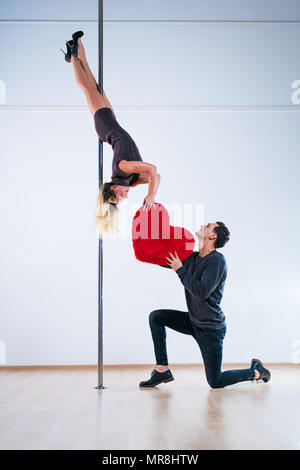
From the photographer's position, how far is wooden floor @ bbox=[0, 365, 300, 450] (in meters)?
2.23

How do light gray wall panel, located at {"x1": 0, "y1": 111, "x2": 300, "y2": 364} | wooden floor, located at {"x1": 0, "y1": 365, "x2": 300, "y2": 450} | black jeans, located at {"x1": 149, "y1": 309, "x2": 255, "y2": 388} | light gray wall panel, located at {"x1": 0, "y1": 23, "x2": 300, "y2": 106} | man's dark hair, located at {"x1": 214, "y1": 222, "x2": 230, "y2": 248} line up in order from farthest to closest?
light gray wall panel, located at {"x1": 0, "y1": 23, "x2": 300, "y2": 106}, light gray wall panel, located at {"x1": 0, "y1": 111, "x2": 300, "y2": 364}, man's dark hair, located at {"x1": 214, "y1": 222, "x2": 230, "y2": 248}, black jeans, located at {"x1": 149, "y1": 309, "x2": 255, "y2": 388}, wooden floor, located at {"x1": 0, "y1": 365, "x2": 300, "y2": 450}

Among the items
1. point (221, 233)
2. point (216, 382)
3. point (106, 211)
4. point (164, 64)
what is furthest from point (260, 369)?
point (164, 64)

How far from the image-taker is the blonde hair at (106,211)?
11.1 feet

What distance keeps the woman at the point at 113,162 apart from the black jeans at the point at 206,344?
840 mm

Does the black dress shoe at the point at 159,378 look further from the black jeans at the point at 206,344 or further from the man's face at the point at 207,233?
the man's face at the point at 207,233

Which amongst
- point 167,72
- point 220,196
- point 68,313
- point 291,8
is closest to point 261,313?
point 220,196

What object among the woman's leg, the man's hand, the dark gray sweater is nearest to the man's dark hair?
the dark gray sweater

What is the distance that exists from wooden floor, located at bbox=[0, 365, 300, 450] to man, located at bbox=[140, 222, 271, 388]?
105 mm

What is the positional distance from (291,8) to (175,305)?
335 centimetres

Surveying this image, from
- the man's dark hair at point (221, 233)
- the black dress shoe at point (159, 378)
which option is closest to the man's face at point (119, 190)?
the man's dark hair at point (221, 233)

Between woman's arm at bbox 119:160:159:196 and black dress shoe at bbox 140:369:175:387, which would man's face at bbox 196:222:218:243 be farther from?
black dress shoe at bbox 140:369:175:387

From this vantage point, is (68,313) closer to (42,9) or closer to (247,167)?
(247,167)

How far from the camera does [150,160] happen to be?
16.4ft

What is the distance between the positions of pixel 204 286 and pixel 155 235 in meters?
0.53
